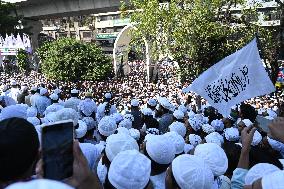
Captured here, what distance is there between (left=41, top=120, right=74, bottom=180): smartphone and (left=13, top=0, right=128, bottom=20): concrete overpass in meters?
21.5

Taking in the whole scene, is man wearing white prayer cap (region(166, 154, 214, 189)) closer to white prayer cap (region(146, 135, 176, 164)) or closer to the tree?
white prayer cap (region(146, 135, 176, 164))

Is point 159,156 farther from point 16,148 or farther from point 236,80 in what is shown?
point 236,80

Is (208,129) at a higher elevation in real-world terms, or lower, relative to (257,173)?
lower

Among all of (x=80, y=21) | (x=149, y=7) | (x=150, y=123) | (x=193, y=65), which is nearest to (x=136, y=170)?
(x=150, y=123)

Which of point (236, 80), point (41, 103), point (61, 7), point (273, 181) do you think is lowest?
point (41, 103)

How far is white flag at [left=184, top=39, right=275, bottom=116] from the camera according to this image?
4934 mm

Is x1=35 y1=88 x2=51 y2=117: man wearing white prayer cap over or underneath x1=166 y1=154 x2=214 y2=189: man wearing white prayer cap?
underneath

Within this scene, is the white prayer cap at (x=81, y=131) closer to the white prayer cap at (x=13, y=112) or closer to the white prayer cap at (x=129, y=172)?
the white prayer cap at (x=13, y=112)

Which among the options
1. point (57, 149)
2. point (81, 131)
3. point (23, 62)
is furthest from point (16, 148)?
point (23, 62)

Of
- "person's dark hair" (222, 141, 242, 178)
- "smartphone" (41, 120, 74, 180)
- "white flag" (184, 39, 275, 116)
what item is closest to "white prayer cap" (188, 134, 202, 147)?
"white flag" (184, 39, 275, 116)

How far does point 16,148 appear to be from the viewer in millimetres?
1627

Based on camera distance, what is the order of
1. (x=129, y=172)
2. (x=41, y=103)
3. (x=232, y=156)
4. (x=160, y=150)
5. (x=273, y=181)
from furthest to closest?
(x=41, y=103) < (x=232, y=156) < (x=160, y=150) < (x=129, y=172) < (x=273, y=181)

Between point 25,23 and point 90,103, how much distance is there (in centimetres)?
2392

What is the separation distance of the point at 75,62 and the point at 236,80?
563 inches
